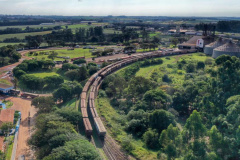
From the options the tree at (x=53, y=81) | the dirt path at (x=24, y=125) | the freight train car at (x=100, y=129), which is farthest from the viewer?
the tree at (x=53, y=81)

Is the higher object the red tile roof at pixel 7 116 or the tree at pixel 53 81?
the tree at pixel 53 81

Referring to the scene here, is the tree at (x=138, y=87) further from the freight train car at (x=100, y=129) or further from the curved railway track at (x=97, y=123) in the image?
the freight train car at (x=100, y=129)

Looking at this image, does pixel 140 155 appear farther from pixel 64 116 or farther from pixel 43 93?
pixel 43 93

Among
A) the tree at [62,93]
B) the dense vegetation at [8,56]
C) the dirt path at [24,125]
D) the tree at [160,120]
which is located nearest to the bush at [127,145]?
the tree at [160,120]

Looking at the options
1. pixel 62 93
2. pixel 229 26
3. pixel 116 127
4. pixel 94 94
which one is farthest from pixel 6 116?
pixel 229 26

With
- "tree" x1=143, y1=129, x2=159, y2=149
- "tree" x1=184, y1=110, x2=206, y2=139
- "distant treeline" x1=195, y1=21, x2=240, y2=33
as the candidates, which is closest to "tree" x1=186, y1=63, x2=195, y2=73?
"tree" x1=143, y1=129, x2=159, y2=149

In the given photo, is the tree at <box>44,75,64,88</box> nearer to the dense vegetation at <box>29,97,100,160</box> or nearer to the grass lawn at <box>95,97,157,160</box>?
the grass lawn at <box>95,97,157,160</box>
